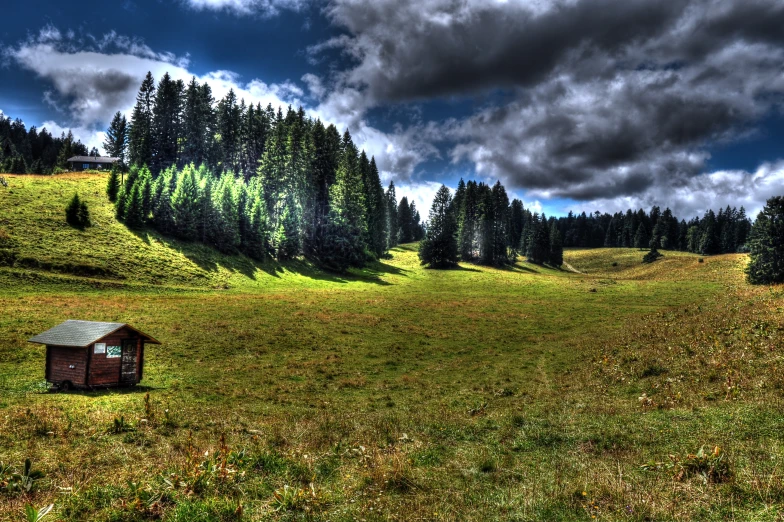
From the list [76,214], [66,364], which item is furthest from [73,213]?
[66,364]

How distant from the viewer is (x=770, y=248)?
52.6 m

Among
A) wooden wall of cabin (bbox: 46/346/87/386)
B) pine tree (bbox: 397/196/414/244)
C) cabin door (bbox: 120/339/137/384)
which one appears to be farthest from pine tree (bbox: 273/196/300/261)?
pine tree (bbox: 397/196/414/244)

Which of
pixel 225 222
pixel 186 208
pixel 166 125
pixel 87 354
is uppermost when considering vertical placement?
pixel 166 125

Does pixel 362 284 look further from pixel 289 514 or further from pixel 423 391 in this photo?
pixel 289 514

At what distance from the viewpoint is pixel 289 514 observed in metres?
6.77

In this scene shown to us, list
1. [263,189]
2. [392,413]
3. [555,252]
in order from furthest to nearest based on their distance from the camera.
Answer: [555,252]
[263,189]
[392,413]

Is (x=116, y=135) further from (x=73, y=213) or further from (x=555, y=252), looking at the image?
(x=555, y=252)

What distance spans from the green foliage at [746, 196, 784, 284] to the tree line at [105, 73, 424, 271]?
62968 mm

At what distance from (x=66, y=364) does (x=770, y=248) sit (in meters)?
77.1

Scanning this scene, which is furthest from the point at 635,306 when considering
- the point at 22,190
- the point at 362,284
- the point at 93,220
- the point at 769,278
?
the point at 22,190

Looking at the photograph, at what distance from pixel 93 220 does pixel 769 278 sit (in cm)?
9851

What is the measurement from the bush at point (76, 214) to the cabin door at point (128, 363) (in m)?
47.0

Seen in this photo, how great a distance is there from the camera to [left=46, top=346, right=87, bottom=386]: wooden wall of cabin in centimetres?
1819

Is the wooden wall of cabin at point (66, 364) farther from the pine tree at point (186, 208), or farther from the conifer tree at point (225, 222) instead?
the pine tree at point (186, 208)
